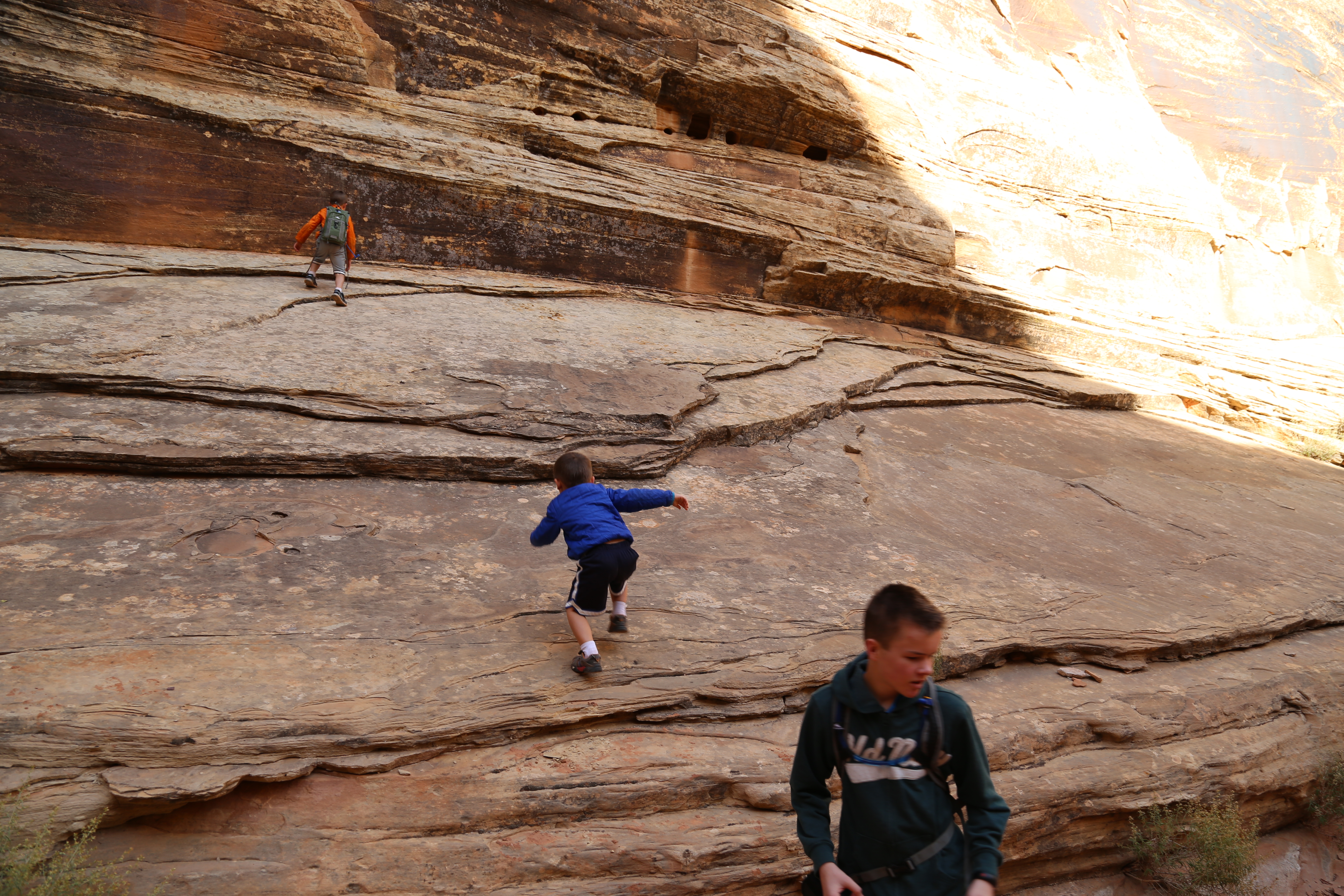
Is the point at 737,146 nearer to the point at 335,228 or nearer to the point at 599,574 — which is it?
the point at 335,228

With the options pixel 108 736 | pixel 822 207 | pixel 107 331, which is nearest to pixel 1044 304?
pixel 822 207

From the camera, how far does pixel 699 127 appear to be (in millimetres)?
14086

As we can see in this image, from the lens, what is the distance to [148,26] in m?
9.59

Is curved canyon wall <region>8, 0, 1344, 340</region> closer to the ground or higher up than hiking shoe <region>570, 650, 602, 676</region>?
higher up

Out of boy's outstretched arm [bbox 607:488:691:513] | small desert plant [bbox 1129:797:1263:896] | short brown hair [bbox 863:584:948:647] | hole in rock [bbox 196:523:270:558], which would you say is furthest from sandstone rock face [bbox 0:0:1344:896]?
short brown hair [bbox 863:584:948:647]

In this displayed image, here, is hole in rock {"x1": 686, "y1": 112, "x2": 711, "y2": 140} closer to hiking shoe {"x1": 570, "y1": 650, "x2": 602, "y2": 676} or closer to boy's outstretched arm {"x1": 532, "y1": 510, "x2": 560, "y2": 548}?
boy's outstretched arm {"x1": 532, "y1": 510, "x2": 560, "y2": 548}

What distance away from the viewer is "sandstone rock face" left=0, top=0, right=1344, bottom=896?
3268 millimetres

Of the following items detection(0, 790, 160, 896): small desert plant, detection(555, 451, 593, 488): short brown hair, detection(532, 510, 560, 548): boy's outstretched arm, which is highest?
detection(555, 451, 593, 488): short brown hair

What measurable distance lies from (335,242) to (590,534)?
601 centimetres

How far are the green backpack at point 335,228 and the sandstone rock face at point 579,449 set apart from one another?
25.1 inches

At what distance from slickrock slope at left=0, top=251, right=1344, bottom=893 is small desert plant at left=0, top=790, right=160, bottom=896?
75 millimetres

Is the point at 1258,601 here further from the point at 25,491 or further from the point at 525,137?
the point at 525,137

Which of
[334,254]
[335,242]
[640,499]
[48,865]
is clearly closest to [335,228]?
[335,242]

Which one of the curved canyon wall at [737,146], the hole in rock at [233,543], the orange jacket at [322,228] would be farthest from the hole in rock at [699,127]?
the hole in rock at [233,543]
